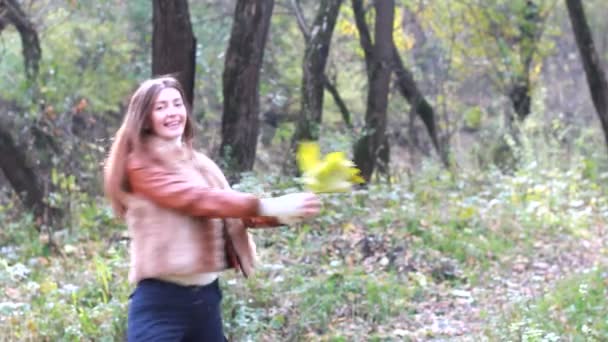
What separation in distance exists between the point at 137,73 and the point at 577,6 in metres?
9.82

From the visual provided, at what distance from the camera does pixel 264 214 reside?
3.79 meters

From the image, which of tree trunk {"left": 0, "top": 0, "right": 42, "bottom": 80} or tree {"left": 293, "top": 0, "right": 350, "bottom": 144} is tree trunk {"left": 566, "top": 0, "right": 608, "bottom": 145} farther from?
tree trunk {"left": 0, "top": 0, "right": 42, "bottom": 80}

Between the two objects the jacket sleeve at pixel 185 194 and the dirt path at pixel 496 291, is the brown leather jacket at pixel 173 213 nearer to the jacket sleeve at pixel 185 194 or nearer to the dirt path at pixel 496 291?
the jacket sleeve at pixel 185 194

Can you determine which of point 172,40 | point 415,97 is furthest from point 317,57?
point 172,40

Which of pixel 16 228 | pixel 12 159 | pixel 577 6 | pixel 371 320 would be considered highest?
pixel 577 6

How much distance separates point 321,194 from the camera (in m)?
4.29

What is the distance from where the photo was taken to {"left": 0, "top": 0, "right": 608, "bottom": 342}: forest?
7.14m

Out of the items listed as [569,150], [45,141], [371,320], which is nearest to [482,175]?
[569,150]

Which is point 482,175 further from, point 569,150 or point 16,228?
point 16,228

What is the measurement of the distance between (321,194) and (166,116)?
0.78 m

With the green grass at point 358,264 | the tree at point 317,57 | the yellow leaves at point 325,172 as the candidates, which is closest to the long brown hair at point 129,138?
the yellow leaves at point 325,172

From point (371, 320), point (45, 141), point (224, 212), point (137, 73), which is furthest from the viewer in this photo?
point (137, 73)

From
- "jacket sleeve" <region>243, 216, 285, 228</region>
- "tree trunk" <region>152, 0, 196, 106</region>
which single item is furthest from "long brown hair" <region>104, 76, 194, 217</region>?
"tree trunk" <region>152, 0, 196, 106</region>

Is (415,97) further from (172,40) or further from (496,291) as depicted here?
(496,291)
